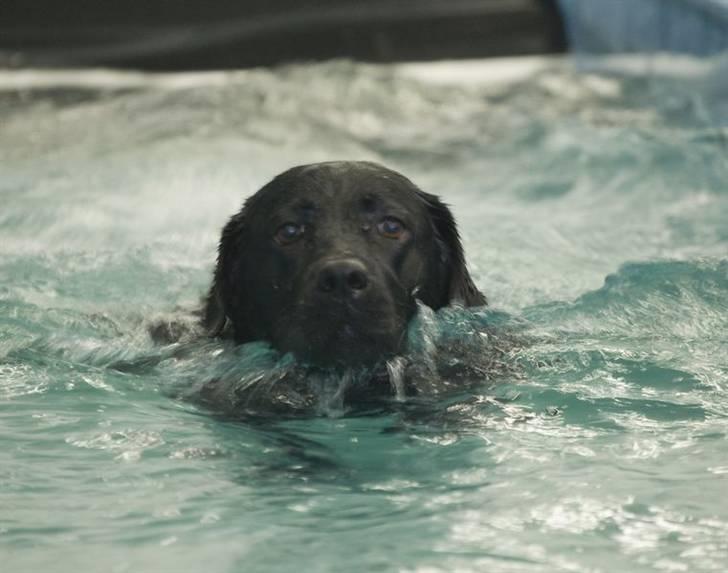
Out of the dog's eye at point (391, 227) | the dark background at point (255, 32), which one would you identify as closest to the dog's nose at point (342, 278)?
the dog's eye at point (391, 227)

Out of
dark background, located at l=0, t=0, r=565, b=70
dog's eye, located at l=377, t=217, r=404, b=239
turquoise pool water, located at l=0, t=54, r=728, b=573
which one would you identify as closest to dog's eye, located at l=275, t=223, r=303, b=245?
dog's eye, located at l=377, t=217, r=404, b=239

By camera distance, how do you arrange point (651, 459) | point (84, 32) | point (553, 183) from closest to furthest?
point (651, 459)
point (553, 183)
point (84, 32)

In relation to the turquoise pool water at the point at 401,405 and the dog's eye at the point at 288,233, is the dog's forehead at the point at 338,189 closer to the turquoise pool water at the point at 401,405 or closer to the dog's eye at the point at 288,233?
the dog's eye at the point at 288,233

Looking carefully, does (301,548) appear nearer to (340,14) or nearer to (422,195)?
(422,195)

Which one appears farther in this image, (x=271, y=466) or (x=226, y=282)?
(x=226, y=282)

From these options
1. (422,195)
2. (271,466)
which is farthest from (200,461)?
(422,195)

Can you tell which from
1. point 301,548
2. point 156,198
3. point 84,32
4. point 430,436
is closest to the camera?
point 301,548

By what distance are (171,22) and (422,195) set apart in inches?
342

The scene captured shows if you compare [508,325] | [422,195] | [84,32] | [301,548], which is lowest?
[301,548]

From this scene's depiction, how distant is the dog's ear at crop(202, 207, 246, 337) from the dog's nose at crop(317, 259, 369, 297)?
895 mm

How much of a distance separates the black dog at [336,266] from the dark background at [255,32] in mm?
8169

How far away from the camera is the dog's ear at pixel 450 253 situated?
198 inches

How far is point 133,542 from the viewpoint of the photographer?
3.16 metres

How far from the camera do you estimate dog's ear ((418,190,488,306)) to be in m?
5.02
